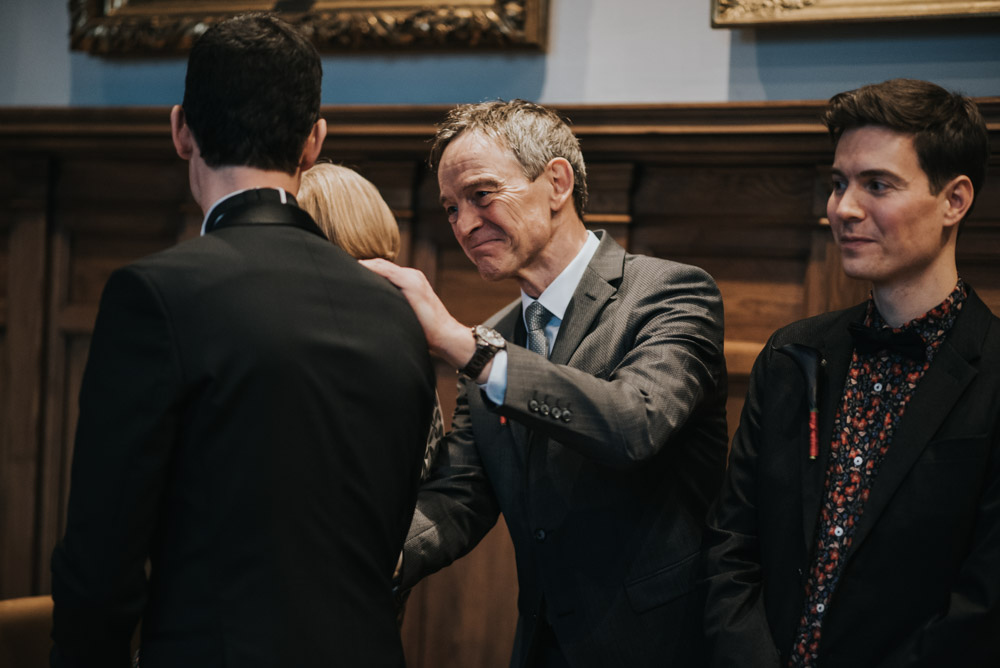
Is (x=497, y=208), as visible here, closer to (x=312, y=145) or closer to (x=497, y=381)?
(x=497, y=381)

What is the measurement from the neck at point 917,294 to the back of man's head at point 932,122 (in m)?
0.15

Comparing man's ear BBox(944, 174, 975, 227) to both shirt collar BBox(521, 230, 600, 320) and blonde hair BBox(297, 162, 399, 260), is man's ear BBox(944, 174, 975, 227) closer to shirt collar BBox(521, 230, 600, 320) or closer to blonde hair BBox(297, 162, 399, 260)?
shirt collar BBox(521, 230, 600, 320)

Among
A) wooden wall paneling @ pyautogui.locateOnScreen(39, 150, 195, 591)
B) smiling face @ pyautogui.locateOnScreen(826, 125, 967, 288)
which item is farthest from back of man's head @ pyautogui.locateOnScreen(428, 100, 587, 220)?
wooden wall paneling @ pyautogui.locateOnScreen(39, 150, 195, 591)

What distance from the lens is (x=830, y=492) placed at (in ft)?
5.50

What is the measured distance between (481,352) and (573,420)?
19 centimetres

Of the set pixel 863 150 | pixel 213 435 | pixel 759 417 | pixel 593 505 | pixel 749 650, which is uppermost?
pixel 863 150

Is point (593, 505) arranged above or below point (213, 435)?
below

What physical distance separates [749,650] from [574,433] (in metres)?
0.48

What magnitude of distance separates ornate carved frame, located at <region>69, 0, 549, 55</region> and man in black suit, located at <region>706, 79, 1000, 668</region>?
145 centimetres

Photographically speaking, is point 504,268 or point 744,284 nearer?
point 504,268

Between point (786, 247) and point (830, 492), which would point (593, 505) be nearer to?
Result: point (830, 492)

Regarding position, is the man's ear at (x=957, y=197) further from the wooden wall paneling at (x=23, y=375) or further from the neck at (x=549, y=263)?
the wooden wall paneling at (x=23, y=375)

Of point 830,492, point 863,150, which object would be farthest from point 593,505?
point 863,150

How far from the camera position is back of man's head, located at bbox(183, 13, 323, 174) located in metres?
1.27
